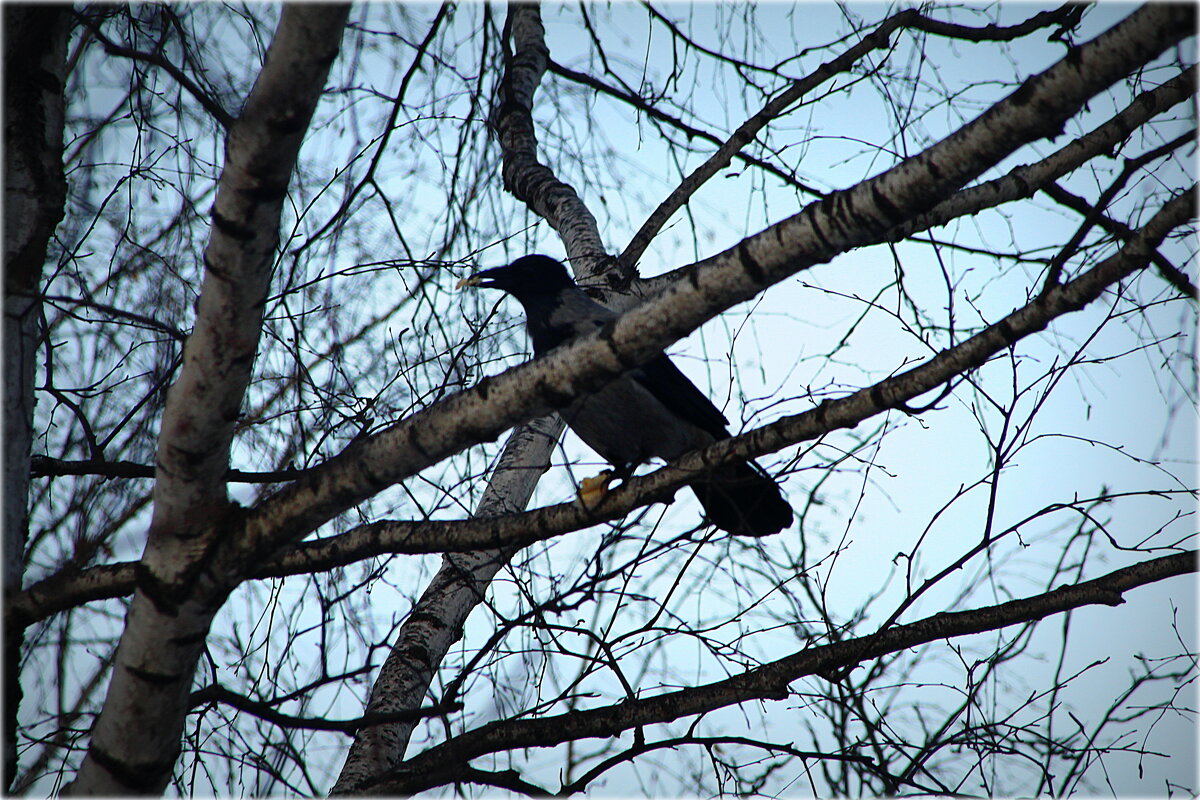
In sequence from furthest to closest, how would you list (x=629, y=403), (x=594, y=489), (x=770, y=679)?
(x=629, y=403)
(x=594, y=489)
(x=770, y=679)

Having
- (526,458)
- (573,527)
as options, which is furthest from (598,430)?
(573,527)

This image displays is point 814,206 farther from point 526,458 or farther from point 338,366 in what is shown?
point 526,458

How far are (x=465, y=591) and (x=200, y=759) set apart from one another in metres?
1.06

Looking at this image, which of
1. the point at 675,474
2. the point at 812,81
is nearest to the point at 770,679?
the point at 675,474

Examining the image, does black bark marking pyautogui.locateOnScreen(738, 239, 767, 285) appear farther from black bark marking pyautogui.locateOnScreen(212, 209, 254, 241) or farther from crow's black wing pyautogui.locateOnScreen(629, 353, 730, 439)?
crow's black wing pyautogui.locateOnScreen(629, 353, 730, 439)

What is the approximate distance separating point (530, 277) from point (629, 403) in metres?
0.80

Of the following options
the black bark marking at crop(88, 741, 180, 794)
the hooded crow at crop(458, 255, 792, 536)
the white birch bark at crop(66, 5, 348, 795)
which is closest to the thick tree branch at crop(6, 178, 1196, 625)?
the white birch bark at crop(66, 5, 348, 795)

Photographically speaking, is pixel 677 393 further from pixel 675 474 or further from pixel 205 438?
pixel 205 438

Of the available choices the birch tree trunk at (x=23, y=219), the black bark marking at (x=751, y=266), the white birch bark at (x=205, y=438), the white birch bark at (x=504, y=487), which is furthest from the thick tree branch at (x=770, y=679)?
the black bark marking at (x=751, y=266)

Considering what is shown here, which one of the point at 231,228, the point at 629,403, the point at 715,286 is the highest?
the point at 629,403

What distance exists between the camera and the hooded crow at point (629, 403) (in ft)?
12.6

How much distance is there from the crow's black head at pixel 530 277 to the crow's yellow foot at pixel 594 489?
0.90 meters

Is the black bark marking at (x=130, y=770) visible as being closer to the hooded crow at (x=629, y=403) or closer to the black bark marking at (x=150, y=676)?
the black bark marking at (x=150, y=676)

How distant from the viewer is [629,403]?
12.6 feet
